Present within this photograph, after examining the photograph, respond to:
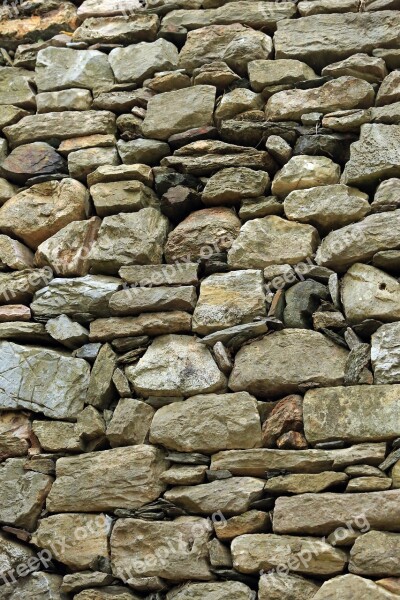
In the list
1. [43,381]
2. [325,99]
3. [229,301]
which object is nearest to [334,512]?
[229,301]

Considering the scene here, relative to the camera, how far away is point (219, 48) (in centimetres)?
434

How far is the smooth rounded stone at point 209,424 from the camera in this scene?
125 inches

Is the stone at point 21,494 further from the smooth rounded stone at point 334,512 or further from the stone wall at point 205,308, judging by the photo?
the smooth rounded stone at point 334,512

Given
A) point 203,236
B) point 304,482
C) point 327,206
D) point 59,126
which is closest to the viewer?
point 304,482

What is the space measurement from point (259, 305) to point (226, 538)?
97cm

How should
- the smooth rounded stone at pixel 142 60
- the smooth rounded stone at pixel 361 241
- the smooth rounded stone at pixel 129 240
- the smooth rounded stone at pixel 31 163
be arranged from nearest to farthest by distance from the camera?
the smooth rounded stone at pixel 361 241 → the smooth rounded stone at pixel 129 240 → the smooth rounded stone at pixel 31 163 → the smooth rounded stone at pixel 142 60

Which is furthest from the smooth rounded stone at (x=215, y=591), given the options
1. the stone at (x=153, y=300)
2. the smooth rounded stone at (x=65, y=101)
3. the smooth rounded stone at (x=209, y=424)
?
the smooth rounded stone at (x=65, y=101)

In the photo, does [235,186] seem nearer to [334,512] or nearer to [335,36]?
[335,36]

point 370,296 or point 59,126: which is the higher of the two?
point 59,126

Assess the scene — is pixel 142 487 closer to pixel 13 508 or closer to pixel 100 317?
pixel 13 508

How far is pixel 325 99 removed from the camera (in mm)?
3947

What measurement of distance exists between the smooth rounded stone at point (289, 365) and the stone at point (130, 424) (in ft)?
1.27

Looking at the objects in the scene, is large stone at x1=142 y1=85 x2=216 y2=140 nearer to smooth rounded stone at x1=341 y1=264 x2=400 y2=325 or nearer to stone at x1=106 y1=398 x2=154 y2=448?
smooth rounded stone at x1=341 y1=264 x2=400 y2=325

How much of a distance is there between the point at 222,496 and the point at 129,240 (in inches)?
52.1
